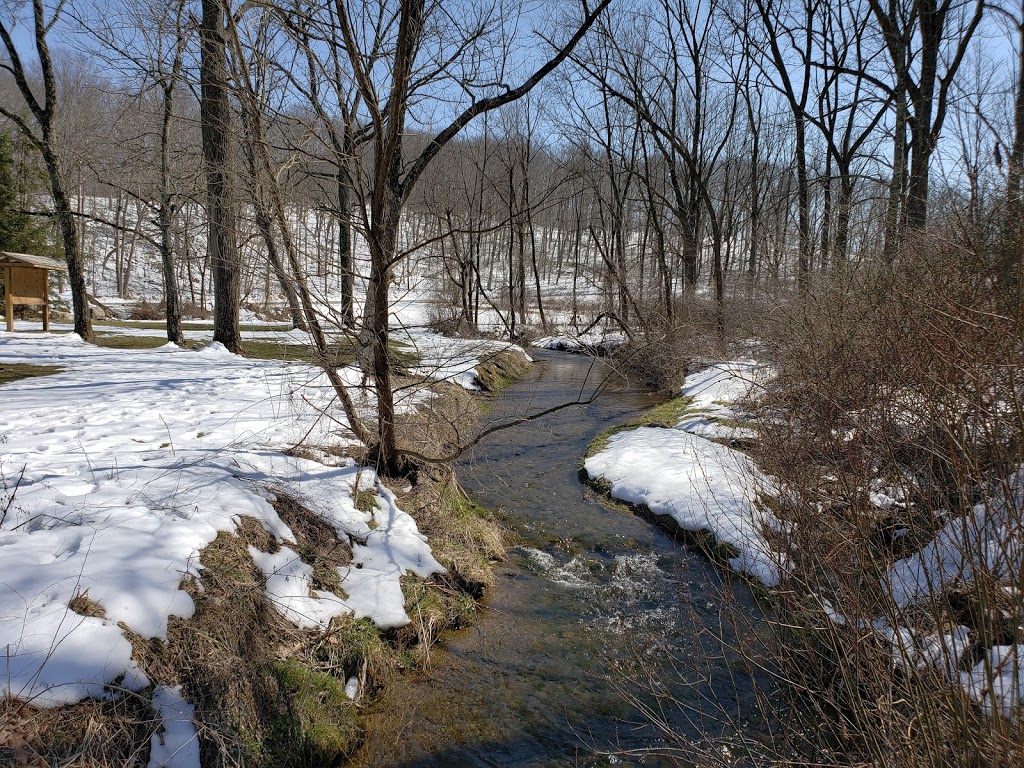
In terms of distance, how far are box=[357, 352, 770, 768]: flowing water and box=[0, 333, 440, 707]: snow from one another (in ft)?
2.36

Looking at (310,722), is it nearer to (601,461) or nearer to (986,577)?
(986,577)

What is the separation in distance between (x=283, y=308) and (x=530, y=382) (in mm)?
11302

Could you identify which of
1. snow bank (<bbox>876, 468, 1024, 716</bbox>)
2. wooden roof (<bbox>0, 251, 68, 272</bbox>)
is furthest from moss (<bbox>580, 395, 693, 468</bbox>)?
wooden roof (<bbox>0, 251, 68, 272</bbox>)

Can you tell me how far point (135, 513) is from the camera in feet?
12.0

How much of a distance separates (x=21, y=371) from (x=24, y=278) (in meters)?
6.78

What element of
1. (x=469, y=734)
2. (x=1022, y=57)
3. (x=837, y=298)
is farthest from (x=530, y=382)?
(x=1022, y=57)

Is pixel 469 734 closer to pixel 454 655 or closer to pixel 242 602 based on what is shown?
pixel 454 655

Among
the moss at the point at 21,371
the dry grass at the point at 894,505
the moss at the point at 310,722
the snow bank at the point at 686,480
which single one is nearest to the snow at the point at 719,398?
the snow bank at the point at 686,480

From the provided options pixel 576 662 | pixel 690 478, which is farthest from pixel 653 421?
pixel 576 662

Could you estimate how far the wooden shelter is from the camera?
1291cm

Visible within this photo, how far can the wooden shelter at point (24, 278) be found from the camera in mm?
12914

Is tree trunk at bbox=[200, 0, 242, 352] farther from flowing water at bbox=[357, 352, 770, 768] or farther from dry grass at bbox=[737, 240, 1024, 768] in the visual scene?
dry grass at bbox=[737, 240, 1024, 768]

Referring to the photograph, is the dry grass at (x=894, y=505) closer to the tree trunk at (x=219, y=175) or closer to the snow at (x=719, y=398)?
the snow at (x=719, y=398)

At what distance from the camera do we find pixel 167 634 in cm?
295
